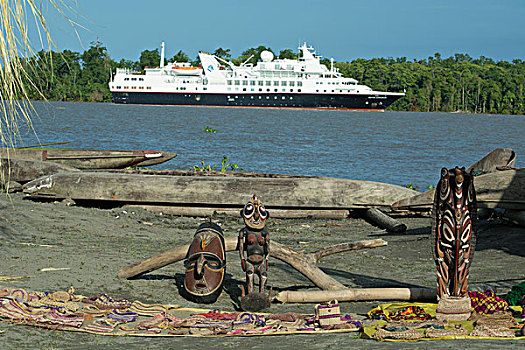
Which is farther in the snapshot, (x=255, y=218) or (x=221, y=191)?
(x=221, y=191)

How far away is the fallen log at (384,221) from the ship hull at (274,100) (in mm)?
76395

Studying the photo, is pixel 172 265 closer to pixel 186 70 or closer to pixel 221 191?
pixel 221 191

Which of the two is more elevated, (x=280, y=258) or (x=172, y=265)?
(x=280, y=258)

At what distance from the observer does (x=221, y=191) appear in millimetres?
10586

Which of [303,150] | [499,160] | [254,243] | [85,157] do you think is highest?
[499,160]

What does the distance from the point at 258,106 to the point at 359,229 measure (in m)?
79.7

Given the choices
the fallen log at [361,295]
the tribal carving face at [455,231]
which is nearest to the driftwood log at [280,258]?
the fallen log at [361,295]

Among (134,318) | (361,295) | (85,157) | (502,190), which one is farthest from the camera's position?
(85,157)

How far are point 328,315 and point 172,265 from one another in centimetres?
260

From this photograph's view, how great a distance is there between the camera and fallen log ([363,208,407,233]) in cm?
949

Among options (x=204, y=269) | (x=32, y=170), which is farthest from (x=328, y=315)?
(x=32, y=170)

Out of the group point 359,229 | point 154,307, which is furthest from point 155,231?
point 154,307

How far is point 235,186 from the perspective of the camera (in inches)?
418

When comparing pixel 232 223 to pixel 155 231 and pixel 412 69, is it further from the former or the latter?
pixel 412 69
